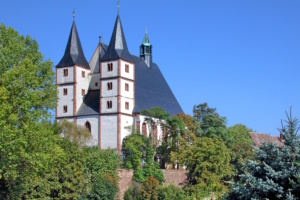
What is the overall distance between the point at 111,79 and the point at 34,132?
89.9ft

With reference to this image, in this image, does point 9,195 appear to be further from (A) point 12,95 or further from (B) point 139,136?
(B) point 139,136

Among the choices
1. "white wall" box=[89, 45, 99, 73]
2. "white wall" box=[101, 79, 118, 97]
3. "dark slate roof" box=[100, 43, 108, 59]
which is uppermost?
"dark slate roof" box=[100, 43, 108, 59]

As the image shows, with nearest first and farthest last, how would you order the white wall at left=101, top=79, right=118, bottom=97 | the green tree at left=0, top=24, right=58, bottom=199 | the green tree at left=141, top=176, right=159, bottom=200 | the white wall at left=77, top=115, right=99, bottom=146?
the green tree at left=0, top=24, right=58, bottom=199, the green tree at left=141, top=176, right=159, bottom=200, the white wall at left=101, top=79, right=118, bottom=97, the white wall at left=77, top=115, right=99, bottom=146

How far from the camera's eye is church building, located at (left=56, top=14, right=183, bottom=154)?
57.4m

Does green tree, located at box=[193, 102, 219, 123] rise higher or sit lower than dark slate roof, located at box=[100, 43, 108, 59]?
lower

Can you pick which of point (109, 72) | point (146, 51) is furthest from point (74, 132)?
point (146, 51)

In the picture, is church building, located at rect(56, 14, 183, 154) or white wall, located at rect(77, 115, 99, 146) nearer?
church building, located at rect(56, 14, 183, 154)

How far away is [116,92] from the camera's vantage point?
5753 centimetres

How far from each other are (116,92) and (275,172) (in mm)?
42356

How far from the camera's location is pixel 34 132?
31156 mm

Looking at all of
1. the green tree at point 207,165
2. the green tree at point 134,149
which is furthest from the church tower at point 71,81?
the green tree at point 207,165

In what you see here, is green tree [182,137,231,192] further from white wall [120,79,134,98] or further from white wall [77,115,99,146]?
white wall [77,115,99,146]

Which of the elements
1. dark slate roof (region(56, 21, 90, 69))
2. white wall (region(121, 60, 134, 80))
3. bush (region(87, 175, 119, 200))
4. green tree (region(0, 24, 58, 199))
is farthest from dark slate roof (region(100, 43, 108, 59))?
green tree (region(0, 24, 58, 199))

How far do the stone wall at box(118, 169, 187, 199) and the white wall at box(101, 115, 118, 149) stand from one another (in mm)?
7577
